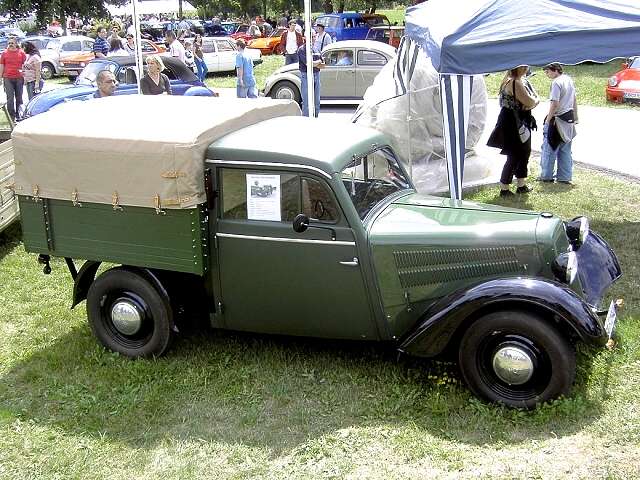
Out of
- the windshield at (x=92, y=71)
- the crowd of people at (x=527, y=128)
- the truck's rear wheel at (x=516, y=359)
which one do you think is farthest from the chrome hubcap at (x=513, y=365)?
the windshield at (x=92, y=71)

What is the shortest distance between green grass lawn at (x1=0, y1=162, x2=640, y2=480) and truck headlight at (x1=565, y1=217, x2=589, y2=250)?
75 cm

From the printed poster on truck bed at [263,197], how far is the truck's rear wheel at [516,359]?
1424 mm

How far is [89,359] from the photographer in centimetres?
525

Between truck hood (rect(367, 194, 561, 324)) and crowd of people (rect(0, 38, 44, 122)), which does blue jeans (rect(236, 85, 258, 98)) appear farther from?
truck hood (rect(367, 194, 561, 324))

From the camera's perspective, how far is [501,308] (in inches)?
168

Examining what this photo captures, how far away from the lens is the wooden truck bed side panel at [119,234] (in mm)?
4719

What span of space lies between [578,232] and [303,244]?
2.02 meters

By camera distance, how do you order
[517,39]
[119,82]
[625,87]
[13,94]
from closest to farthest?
[517,39], [119,82], [13,94], [625,87]

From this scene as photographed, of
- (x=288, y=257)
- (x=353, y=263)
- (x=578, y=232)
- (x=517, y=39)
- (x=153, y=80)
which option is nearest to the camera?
(x=353, y=263)

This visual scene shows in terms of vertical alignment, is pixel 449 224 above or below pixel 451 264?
above

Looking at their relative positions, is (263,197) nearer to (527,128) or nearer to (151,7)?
(527,128)

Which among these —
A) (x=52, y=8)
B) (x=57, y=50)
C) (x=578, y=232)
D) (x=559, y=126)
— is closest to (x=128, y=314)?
(x=578, y=232)

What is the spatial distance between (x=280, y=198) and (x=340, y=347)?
1.31 m

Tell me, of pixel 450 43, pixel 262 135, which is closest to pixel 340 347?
pixel 262 135
